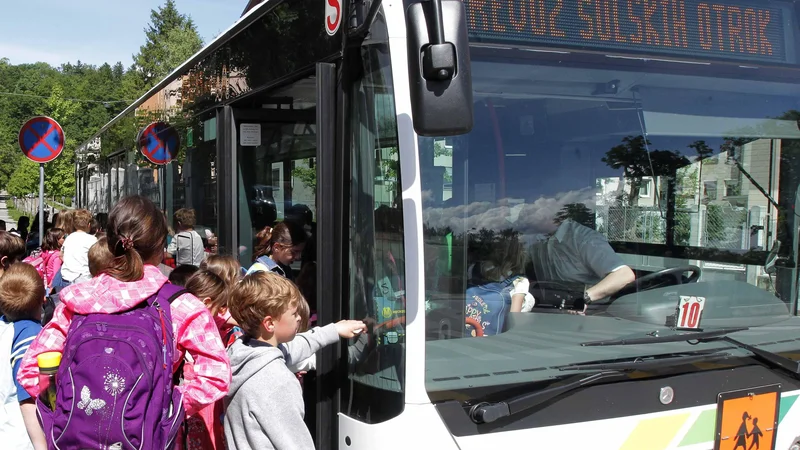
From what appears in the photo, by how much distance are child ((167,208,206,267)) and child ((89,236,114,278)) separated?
2.31 metres

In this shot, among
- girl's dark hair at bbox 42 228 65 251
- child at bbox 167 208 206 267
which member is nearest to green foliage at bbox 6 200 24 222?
girl's dark hair at bbox 42 228 65 251

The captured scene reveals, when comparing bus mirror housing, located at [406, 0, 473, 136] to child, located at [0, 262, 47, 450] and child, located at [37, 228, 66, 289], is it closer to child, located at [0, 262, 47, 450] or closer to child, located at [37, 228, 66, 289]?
child, located at [0, 262, 47, 450]

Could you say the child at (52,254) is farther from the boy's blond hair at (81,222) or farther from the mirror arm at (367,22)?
the mirror arm at (367,22)

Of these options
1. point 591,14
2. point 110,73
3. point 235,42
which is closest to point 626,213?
point 591,14

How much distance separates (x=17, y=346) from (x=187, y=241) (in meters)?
1.96

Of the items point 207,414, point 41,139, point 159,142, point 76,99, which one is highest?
point 76,99

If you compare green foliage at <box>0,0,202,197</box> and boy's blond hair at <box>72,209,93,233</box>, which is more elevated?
green foliage at <box>0,0,202,197</box>

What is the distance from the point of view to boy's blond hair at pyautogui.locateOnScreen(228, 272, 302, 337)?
272 centimetres

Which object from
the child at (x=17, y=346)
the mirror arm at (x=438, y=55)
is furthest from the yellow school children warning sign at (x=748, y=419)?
the child at (x=17, y=346)

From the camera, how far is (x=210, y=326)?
2590mm

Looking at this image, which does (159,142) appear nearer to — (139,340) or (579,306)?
(139,340)

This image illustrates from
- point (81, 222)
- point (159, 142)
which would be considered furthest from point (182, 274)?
point (81, 222)

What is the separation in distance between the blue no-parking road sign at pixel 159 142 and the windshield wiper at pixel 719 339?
12.4 ft

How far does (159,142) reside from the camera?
613cm
